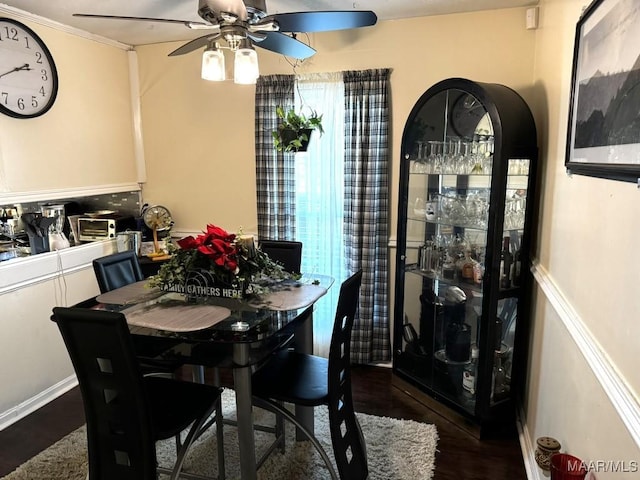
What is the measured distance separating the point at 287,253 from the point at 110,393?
140 cm

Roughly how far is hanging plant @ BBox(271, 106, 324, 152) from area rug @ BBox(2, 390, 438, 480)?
1.78 metres

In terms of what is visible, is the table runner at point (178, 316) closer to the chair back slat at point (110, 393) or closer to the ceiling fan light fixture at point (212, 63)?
the chair back slat at point (110, 393)

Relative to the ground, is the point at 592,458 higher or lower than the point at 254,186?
lower

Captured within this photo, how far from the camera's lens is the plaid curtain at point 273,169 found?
332 centimetres

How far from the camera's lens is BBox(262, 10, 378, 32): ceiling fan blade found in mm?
2021

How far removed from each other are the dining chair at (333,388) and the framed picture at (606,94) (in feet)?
3.29

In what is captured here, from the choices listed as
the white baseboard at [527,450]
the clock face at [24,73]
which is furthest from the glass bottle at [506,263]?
the clock face at [24,73]

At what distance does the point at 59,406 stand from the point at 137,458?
161cm

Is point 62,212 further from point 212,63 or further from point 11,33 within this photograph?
point 212,63

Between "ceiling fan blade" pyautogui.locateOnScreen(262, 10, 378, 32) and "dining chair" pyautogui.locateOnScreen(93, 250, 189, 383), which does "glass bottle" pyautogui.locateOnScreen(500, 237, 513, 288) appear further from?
"dining chair" pyautogui.locateOnScreen(93, 250, 189, 383)

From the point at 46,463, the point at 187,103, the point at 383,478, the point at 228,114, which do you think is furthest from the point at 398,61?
the point at 46,463

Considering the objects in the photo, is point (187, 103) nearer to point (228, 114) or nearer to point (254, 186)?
point (228, 114)

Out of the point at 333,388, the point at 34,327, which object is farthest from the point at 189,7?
the point at 333,388

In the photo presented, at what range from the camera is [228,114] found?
3.54 metres
